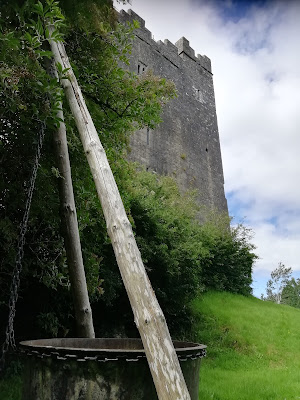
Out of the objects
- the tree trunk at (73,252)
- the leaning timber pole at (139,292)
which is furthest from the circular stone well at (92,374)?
the tree trunk at (73,252)

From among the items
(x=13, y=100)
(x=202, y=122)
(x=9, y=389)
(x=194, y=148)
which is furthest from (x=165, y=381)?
(x=202, y=122)

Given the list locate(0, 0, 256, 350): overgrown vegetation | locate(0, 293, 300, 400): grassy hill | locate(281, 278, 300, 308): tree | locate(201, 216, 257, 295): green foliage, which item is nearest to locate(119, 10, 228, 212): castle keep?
locate(201, 216, 257, 295): green foliage

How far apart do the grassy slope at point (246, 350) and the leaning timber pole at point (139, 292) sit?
170 inches

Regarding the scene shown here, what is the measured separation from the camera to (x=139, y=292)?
2.15 metres

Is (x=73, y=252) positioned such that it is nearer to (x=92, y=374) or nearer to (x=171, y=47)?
(x=92, y=374)

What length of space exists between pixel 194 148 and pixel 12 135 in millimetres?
19522

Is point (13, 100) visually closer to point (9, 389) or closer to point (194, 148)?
point (9, 389)

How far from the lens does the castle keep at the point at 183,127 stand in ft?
66.0

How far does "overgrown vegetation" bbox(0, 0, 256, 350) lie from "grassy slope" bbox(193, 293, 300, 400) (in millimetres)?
1959

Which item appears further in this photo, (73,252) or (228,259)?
(228,259)

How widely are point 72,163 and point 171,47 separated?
68.5 feet

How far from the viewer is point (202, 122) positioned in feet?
79.7

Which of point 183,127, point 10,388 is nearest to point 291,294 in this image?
point 183,127

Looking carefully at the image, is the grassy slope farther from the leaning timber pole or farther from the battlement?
the battlement
